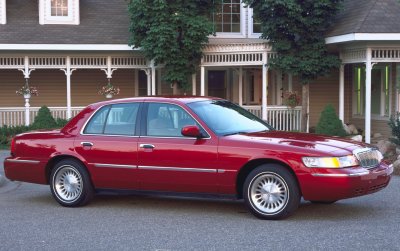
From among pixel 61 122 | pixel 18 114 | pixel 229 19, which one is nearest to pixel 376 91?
pixel 229 19

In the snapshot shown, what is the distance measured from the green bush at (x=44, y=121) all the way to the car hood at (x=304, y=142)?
12.4 m

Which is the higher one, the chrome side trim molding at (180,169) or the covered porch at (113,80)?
the covered porch at (113,80)

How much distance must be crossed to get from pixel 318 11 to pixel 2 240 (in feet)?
42.0

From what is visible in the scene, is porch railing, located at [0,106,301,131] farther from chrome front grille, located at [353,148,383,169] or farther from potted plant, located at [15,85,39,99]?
chrome front grille, located at [353,148,383,169]

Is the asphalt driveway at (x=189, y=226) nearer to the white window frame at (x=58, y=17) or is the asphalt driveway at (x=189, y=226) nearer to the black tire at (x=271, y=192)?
the black tire at (x=271, y=192)

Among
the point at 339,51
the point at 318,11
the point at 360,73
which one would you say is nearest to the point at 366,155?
the point at 318,11

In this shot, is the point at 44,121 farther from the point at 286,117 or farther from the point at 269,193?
the point at 269,193

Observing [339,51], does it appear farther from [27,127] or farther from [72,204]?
[72,204]

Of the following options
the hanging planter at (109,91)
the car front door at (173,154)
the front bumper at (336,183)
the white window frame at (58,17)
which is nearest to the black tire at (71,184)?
the car front door at (173,154)

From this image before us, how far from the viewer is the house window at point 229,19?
22.4 metres

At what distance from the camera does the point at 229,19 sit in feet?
74.0

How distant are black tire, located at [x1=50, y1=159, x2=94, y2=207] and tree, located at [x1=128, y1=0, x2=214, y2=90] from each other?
984 centimetres

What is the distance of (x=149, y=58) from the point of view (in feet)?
64.0

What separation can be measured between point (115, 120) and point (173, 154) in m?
1.20
